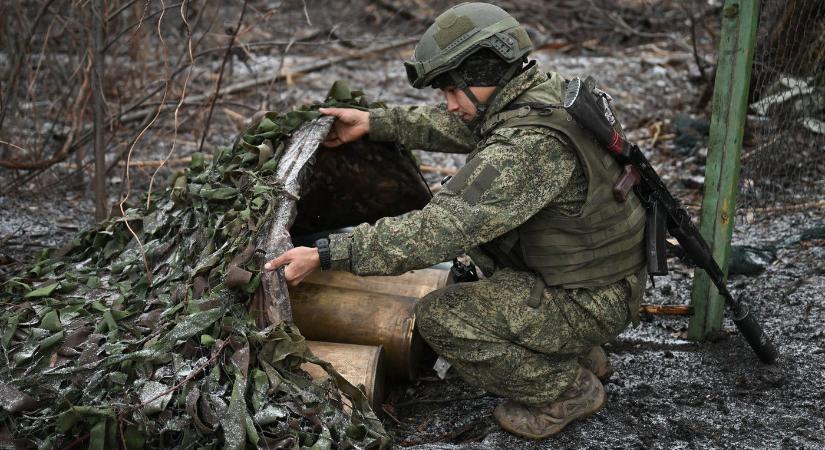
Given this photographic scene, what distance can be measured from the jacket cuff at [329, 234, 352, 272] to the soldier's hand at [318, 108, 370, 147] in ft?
3.02

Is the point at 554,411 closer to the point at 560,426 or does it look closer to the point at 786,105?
the point at 560,426

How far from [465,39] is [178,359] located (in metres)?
1.44

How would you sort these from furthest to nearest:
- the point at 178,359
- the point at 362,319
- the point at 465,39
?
the point at 362,319, the point at 465,39, the point at 178,359

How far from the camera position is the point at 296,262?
2963 millimetres

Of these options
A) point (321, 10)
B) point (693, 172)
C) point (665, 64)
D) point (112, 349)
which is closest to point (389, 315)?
point (112, 349)

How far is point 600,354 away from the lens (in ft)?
12.5

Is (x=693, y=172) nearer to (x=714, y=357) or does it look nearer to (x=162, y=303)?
(x=714, y=357)

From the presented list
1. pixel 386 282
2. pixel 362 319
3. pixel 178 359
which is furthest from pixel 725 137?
pixel 178 359

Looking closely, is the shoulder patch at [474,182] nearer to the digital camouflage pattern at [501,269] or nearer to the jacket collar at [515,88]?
the digital camouflage pattern at [501,269]

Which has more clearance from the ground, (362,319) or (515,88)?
(515,88)

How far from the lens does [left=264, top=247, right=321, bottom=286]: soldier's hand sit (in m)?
2.96

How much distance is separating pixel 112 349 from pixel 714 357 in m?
2.55

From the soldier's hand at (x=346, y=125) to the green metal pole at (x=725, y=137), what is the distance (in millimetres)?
1481

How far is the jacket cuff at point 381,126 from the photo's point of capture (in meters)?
3.83
